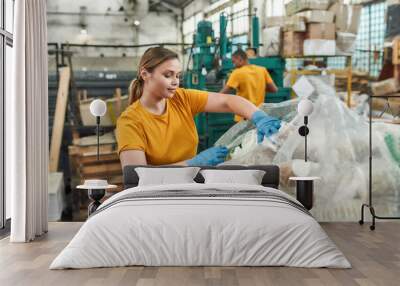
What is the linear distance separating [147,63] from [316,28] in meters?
2.02

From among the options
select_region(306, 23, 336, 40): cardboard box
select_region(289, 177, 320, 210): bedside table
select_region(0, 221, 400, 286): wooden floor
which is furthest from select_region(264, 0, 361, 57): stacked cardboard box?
select_region(0, 221, 400, 286): wooden floor

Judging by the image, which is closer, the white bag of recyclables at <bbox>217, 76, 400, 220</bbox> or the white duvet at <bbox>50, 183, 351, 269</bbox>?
the white duvet at <bbox>50, 183, 351, 269</bbox>

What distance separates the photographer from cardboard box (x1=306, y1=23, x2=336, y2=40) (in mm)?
7527

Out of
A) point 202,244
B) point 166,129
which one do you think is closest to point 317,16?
point 166,129

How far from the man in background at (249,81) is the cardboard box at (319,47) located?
21.8 inches

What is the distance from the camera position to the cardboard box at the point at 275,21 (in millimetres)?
7527

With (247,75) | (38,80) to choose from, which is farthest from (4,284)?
(247,75)

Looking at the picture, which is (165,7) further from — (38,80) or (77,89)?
(38,80)

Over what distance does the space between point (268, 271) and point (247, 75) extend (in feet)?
11.4

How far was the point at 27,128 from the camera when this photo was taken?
6203 millimetres

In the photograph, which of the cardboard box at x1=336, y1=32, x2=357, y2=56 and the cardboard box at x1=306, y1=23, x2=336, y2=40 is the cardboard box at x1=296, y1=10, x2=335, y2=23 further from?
the cardboard box at x1=336, y1=32, x2=357, y2=56

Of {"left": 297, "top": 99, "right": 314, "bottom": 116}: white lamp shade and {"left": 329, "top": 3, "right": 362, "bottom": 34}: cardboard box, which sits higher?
{"left": 329, "top": 3, "right": 362, "bottom": 34}: cardboard box

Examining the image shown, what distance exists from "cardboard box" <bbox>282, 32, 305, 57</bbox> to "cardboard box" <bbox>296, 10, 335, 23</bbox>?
202 mm

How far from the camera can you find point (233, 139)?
7.52m
